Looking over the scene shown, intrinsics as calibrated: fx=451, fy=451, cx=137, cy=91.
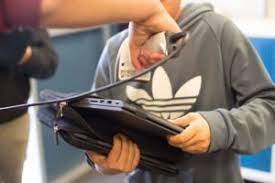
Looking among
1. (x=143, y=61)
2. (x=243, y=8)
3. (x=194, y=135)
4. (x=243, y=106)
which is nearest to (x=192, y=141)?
(x=194, y=135)

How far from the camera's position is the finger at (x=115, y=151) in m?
0.61

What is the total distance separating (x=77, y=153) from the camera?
2.06 feet

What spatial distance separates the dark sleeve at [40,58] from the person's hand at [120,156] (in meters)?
0.29

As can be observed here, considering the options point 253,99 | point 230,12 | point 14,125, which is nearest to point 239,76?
point 253,99

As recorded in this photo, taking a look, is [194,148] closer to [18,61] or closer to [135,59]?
[135,59]

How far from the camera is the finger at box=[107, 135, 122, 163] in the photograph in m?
0.61

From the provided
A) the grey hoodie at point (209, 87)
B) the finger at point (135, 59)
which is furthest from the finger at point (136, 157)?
the finger at point (135, 59)

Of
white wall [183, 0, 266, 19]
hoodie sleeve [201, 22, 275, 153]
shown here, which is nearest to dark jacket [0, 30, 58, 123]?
hoodie sleeve [201, 22, 275, 153]

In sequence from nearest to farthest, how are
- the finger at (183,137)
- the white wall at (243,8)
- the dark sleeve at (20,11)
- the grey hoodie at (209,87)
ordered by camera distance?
the dark sleeve at (20,11) → the finger at (183,137) → the grey hoodie at (209,87) → the white wall at (243,8)

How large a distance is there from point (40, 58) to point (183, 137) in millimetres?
323

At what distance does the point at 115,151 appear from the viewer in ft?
2.06

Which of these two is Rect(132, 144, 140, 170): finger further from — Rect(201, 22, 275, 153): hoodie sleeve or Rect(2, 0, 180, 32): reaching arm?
Rect(2, 0, 180, 32): reaching arm

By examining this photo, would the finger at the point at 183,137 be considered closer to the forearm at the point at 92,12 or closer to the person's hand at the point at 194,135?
the person's hand at the point at 194,135

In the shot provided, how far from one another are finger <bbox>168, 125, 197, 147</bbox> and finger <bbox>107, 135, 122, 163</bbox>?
7 centimetres
